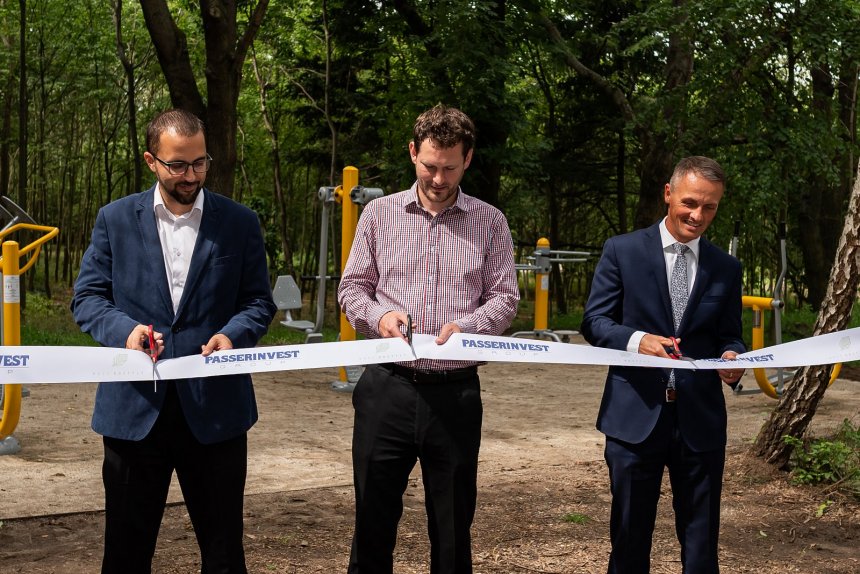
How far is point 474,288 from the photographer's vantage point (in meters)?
3.65

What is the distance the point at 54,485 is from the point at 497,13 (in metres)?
13.6

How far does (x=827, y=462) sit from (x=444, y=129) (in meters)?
4.21

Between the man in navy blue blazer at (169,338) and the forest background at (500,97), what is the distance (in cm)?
1080

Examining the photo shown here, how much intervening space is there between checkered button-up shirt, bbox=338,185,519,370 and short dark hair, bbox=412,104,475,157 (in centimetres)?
29

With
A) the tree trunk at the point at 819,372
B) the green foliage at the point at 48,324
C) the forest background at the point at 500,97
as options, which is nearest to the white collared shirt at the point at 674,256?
the tree trunk at the point at 819,372

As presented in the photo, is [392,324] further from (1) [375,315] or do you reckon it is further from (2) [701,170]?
(2) [701,170]

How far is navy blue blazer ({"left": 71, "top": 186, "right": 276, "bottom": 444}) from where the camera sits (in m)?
3.22

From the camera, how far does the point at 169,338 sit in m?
3.29

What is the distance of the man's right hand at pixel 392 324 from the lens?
3451 millimetres

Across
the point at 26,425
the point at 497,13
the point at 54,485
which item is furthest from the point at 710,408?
the point at 497,13

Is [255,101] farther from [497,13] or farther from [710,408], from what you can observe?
[710,408]

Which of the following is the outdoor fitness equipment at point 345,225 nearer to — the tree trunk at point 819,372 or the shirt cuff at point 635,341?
the tree trunk at point 819,372

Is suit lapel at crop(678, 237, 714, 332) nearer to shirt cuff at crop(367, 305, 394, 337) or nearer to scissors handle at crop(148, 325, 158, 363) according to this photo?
shirt cuff at crop(367, 305, 394, 337)

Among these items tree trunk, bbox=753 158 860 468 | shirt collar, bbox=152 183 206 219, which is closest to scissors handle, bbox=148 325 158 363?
shirt collar, bbox=152 183 206 219
